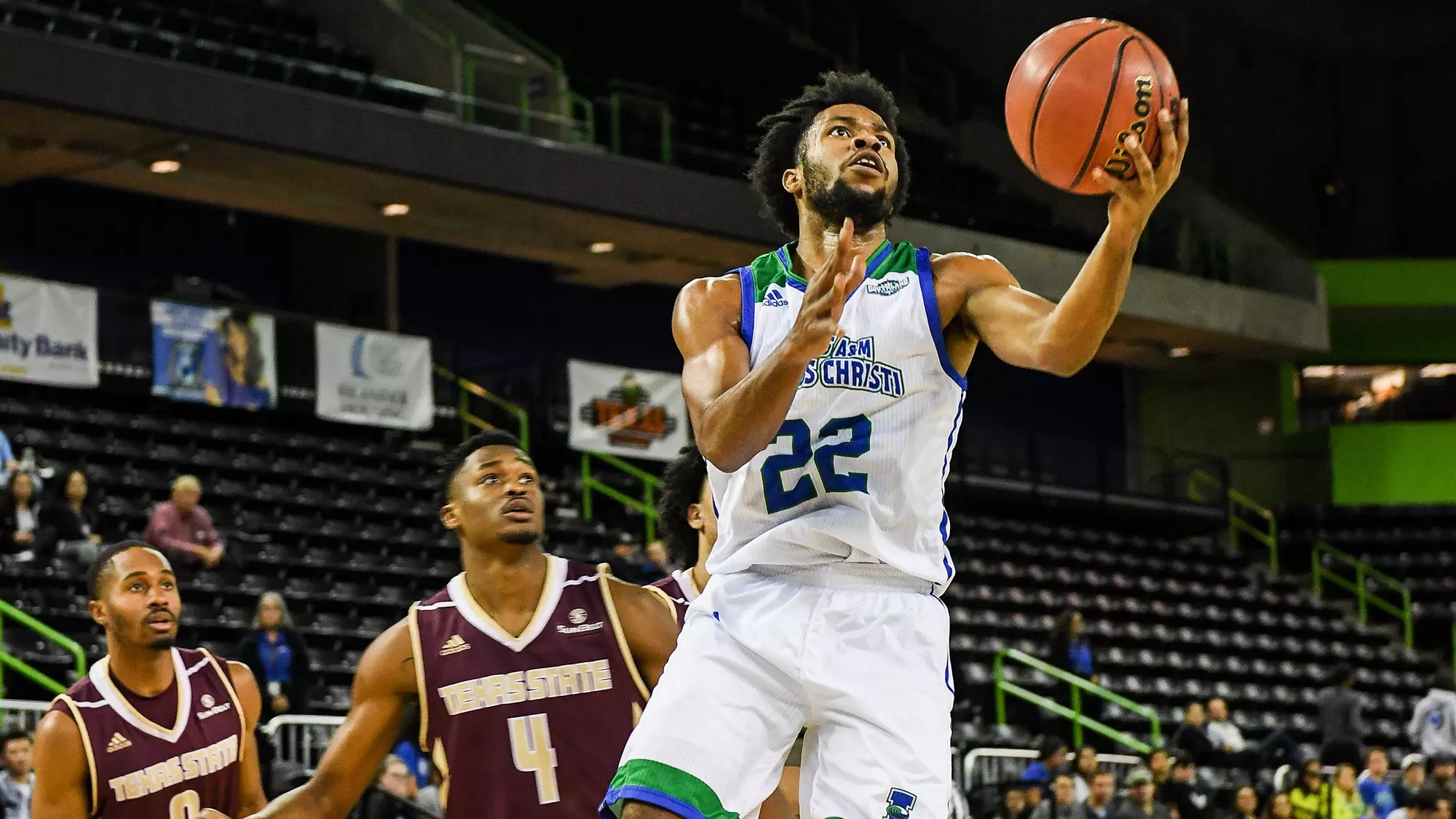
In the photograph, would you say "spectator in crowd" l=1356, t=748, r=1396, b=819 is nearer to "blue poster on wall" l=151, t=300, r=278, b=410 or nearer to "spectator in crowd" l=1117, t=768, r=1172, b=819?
"spectator in crowd" l=1117, t=768, r=1172, b=819

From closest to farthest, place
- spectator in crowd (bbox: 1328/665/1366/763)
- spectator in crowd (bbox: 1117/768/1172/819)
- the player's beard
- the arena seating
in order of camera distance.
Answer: the player's beard
spectator in crowd (bbox: 1117/768/1172/819)
the arena seating
spectator in crowd (bbox: 1328/665/1366/763)

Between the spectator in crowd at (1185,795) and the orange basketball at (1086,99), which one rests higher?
the orange basketball at (1086,99)

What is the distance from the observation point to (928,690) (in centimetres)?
394

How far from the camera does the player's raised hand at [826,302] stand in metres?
3.54

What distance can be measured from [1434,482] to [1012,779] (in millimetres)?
14575

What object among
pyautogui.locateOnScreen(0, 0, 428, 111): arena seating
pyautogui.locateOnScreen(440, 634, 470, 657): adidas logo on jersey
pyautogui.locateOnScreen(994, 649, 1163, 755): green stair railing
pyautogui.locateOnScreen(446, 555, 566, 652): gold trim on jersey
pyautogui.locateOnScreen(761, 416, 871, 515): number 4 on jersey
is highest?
pyautogui.locateOnScreen(0, 0, 428, 111): arena seating

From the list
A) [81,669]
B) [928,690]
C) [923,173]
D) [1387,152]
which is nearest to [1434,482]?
[1387,152]

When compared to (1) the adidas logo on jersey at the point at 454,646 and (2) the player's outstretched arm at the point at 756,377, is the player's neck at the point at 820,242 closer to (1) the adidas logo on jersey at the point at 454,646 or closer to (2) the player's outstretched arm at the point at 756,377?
(2) the player's outstretched arm at the point at 756,377

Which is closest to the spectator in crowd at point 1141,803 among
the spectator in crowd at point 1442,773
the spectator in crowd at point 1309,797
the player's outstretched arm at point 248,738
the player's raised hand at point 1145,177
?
the spectator in crowd at point 1309,797

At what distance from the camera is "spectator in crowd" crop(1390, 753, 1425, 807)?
48.3 feet

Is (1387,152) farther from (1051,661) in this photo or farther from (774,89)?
(1051,661)

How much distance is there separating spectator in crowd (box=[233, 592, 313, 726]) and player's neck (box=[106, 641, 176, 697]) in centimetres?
550

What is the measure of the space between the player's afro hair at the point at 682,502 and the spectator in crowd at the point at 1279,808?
808cm

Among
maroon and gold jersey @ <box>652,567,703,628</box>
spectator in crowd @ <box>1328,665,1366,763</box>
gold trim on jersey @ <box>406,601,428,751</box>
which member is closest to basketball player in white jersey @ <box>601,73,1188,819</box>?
gold trim on jersey @ <box>406,601,428,751</box>
